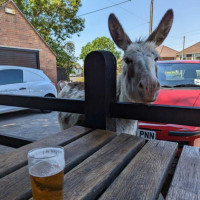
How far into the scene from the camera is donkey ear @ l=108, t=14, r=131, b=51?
6.91 feet

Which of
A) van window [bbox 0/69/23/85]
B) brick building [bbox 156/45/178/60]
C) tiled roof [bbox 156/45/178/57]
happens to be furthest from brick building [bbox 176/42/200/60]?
van window [bbox 0/69/23/85]

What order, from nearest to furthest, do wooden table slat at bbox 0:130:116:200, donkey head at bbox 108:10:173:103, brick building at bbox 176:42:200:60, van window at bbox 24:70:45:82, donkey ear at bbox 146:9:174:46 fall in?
wooden table slat at bbox 0:130:116:200, donkey head at bbox 108:10:173:103, donkey ear at bbox 146:9:174:46, van window at bbox 24:70:45:82, brick building at bbox 176:42:200:60

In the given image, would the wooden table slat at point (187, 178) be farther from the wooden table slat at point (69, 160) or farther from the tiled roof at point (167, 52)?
the tiled roof at point (167, 52)

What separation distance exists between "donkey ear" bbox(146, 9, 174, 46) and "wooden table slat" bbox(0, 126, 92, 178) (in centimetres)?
147

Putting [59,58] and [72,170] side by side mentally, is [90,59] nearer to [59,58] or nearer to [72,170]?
[72,170]

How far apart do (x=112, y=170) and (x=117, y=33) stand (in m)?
1.80

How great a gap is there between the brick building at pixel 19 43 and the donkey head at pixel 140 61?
10895mm

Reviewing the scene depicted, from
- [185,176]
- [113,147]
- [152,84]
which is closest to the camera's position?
[185,176]

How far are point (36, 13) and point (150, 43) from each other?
19.1m

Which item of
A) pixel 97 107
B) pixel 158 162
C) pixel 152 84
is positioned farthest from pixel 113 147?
pixel 152 84

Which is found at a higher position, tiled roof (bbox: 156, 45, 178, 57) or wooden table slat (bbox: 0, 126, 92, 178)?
tiled roof (bbox: 156, 45, 178, 57)

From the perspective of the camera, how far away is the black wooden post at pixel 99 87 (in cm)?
131

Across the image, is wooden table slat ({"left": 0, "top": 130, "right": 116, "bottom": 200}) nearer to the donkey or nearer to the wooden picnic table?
the wooden picnic table

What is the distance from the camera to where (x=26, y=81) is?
7109 mm
